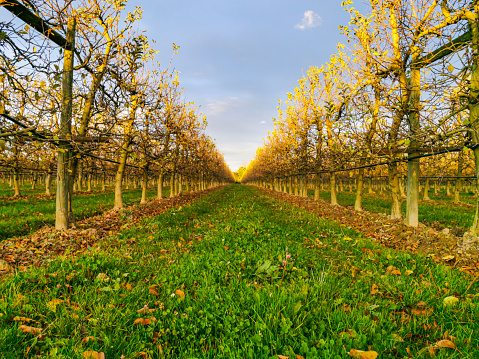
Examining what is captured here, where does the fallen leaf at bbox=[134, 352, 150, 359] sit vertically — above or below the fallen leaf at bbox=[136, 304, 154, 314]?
below

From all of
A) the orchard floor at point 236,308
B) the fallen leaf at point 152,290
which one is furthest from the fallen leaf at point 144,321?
the fallen leaf at point 152,290

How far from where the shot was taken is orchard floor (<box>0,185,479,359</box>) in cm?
221

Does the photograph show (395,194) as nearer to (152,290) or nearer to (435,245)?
(435,245)

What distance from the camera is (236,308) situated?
2791mm

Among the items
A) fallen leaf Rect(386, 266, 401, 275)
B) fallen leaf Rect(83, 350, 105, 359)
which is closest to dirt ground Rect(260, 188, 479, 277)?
fallen leaf Rect(386, 266, 401, 275)

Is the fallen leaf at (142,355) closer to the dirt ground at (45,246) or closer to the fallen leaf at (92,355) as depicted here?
the fallen leaf at (92,355)

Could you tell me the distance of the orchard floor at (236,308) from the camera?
86.8 inches

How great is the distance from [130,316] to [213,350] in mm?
1262

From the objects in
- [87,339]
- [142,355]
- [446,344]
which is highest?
[446,344]

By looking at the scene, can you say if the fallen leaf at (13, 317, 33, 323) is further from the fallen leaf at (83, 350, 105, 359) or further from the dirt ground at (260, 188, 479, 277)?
the dirt ground at (260, 188, 479, 277)

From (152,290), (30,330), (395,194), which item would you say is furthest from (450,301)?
(395,194)

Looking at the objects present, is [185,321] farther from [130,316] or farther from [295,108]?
[295,108]

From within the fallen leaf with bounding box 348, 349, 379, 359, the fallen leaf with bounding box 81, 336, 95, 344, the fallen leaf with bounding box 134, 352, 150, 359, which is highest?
the fallen leaf with bounding box 348, 349, 379, 359

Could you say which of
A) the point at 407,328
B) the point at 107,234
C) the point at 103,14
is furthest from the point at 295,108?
the point at 407,328
